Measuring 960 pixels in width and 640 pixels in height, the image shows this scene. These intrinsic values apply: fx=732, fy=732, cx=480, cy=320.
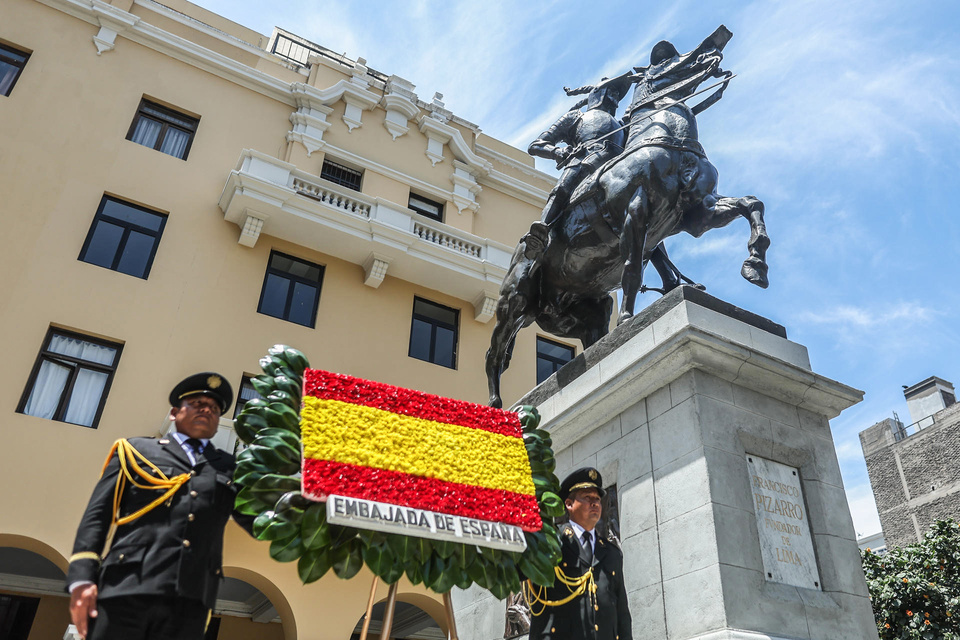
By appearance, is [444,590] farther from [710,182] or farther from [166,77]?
[166,77]

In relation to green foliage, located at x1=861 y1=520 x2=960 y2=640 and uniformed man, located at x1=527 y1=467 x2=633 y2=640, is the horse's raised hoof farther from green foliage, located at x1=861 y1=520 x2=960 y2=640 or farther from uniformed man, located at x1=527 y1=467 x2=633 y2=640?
green foliage, located at x1=861 y1=520 x2=960 y2=640

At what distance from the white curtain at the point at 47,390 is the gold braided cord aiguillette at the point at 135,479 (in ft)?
37.1

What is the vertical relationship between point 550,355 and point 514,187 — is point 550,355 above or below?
below

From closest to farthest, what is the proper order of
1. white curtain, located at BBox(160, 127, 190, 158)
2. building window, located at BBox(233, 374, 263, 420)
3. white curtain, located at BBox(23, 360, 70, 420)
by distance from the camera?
white curtain, located at BBox(23, 360, 70, 420) → building window, located at BBox(233, 374, 263, 420) → white curtain, located at BBox(160, 127, 190, 158)

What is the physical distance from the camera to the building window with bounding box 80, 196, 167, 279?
14916 millimetres

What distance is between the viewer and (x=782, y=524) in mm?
5008

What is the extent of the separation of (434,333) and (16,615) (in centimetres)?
1016

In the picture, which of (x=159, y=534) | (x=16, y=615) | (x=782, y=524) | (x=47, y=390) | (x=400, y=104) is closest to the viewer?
(x=159, y=534)

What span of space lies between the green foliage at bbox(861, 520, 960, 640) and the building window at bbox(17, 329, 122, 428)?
13557mm

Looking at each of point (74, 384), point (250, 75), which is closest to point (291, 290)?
point (74, 384)

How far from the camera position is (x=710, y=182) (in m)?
7.41

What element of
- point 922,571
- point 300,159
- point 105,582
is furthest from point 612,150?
point 300,159

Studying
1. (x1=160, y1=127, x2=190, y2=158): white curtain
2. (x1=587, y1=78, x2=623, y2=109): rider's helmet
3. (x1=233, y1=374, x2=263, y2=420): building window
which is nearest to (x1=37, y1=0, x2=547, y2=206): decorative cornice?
(x1=160, y1=127, x2=190, y2=158): white curtain

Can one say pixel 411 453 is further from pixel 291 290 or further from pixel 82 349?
pixel 291 290
